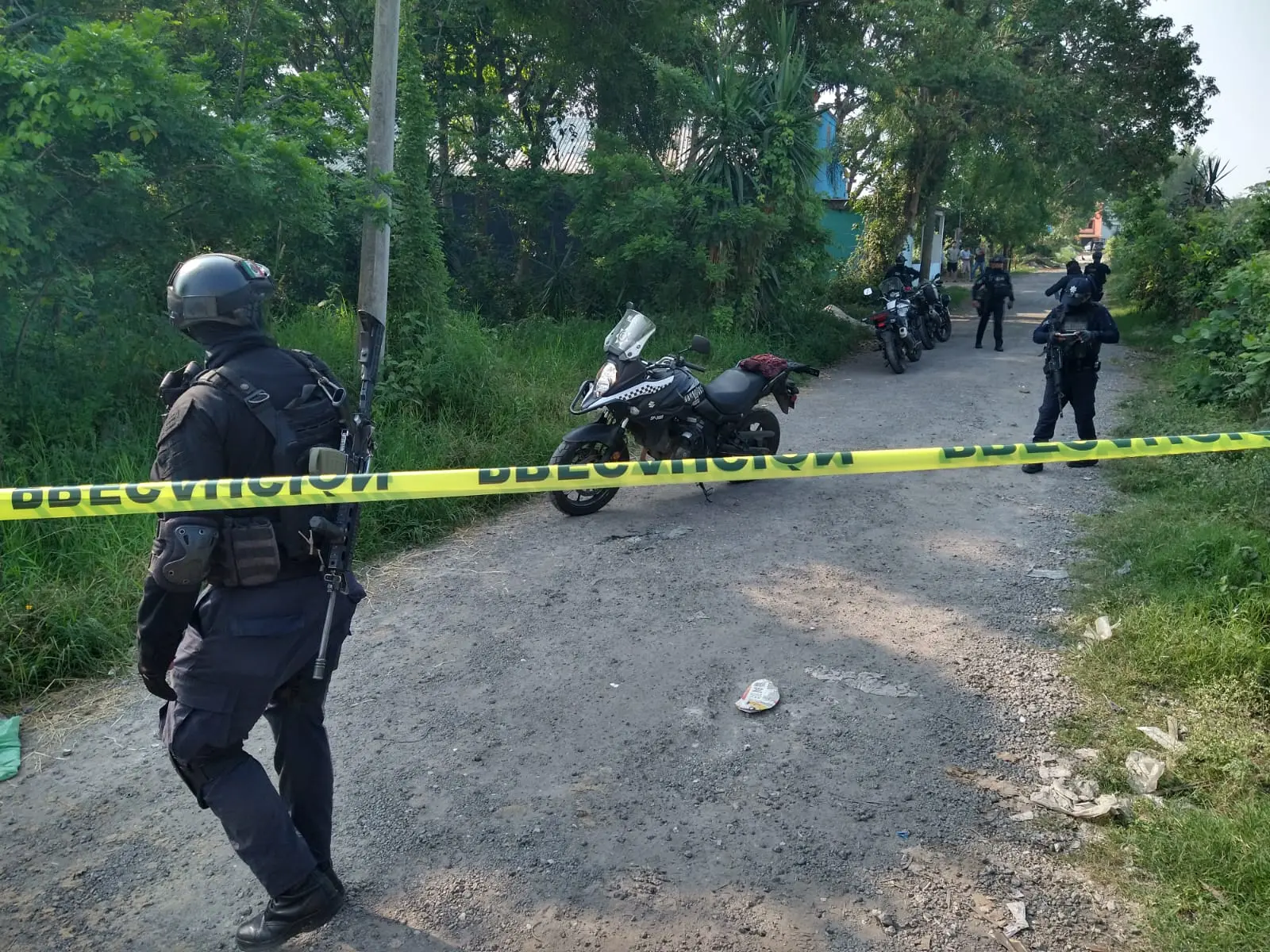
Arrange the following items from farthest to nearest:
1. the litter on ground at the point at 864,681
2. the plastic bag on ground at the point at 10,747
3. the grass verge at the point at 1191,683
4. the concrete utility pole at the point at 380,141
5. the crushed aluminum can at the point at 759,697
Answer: the concrete utility pole at the point at 380,141, the litter on ground at the point at 864,681, the crushed aluminum can at the point at 759,697, the plastic bag on ground at the point at 10,747, the grass verge at the point at 1191,683

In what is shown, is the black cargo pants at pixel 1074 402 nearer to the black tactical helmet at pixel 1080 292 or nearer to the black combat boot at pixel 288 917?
the black tactical helmet at pixel 1080 292

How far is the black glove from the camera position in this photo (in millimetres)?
2633

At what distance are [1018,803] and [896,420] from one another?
6466mm

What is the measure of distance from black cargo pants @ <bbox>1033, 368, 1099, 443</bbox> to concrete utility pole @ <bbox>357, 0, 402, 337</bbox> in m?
5.00

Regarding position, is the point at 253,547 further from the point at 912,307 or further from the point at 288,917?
the point at 912,307

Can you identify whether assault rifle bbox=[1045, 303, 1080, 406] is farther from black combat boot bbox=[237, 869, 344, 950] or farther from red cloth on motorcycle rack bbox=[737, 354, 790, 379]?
black combat boot bbox=[237, 869, 344, 950]

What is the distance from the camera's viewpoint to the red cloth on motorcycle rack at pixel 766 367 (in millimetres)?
7055

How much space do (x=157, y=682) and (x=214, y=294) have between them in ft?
3.55

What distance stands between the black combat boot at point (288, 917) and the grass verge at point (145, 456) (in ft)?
7.29

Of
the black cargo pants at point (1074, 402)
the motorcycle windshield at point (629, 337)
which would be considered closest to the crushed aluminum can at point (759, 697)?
the motorcycle windshield at point (629, 337)

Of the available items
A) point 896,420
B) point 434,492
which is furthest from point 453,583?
point 896,420

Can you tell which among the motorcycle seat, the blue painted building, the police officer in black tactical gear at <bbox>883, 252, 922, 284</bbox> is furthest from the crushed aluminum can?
the blue painted building

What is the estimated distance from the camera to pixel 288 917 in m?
2.61

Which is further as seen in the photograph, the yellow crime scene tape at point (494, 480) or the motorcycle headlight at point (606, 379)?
the motorcycle headlight at point (606, 379)
